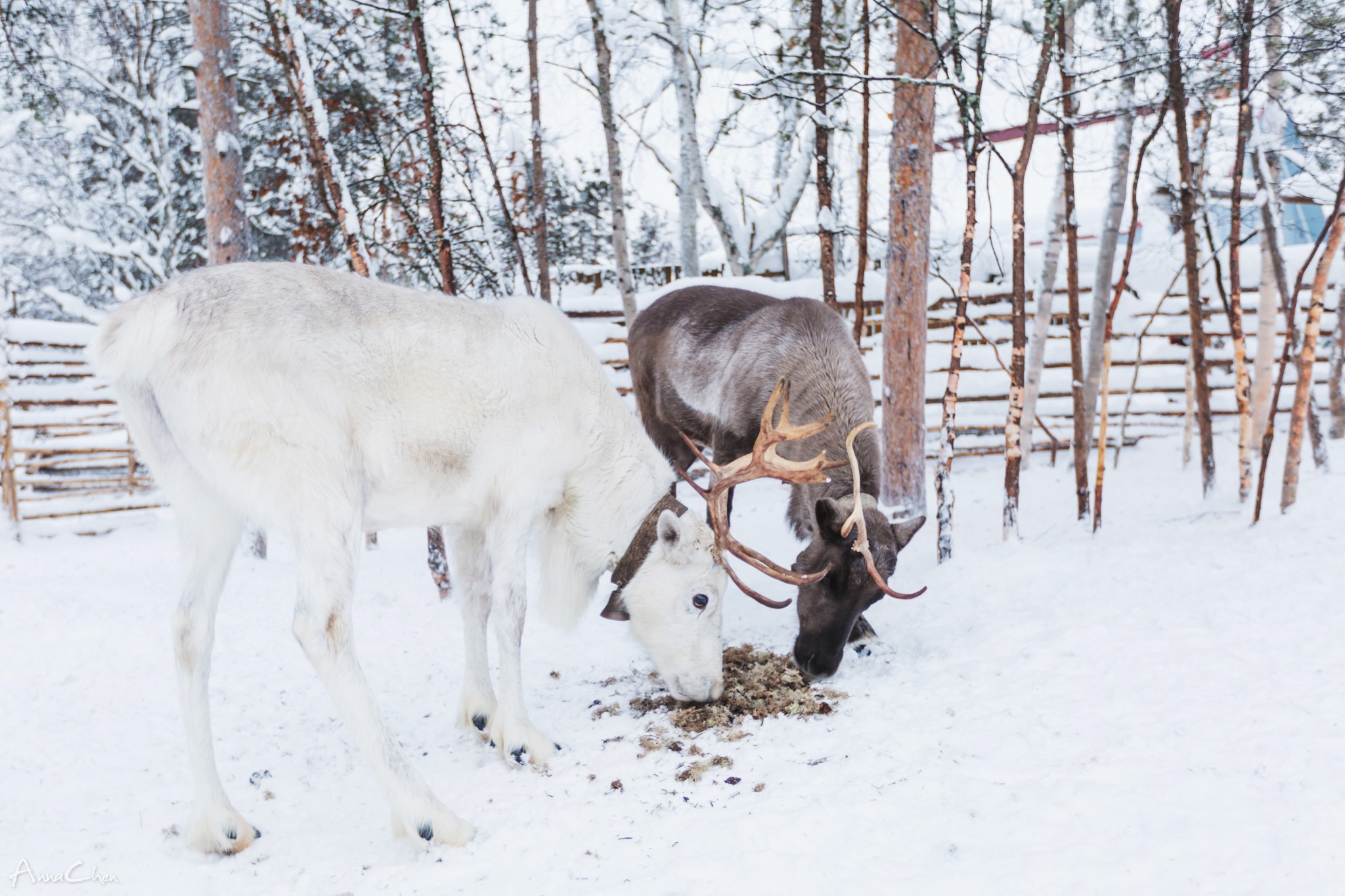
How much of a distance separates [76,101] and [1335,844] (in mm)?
17478

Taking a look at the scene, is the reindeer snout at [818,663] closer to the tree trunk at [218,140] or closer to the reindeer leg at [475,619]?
the reindeer leg at [475,619]

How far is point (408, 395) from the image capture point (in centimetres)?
265

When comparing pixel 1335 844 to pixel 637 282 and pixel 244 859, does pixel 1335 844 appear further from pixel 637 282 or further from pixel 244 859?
pixel 637 282

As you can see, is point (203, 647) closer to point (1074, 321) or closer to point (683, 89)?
point (1074, 321)

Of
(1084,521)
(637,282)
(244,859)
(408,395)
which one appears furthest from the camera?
(637,282)

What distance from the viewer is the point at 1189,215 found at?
187 inches

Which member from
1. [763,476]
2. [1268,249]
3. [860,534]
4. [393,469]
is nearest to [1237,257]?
[1268,249]

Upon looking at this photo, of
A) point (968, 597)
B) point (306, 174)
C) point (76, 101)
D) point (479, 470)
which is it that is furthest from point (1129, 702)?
point (76, 101)

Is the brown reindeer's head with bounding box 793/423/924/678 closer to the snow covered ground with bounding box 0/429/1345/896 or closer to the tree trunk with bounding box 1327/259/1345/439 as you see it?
the snow covered ground with bounding box 0/429/1345/896

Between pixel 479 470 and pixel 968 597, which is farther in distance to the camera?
pixel 968 597

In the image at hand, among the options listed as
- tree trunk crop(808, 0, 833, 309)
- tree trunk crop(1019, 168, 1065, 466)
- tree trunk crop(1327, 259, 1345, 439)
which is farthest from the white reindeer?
tree trunk crop(1327, 259, 1345, 439)

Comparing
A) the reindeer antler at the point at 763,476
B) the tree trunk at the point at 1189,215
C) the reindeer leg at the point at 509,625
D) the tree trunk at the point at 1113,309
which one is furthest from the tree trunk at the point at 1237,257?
the reindeer leg at the point at 509,625

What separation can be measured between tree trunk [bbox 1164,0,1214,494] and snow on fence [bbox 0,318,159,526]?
31.4ft

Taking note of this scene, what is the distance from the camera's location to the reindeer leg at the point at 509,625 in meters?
2.87
